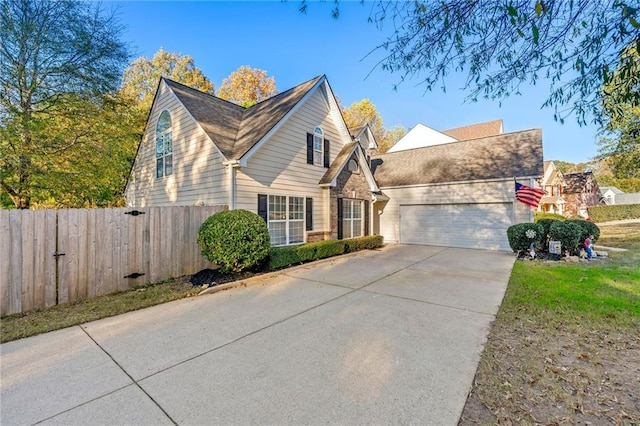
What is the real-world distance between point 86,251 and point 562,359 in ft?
26.7

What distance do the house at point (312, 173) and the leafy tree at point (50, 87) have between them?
85.0 inches

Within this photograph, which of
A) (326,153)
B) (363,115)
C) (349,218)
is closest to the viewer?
(326,153)

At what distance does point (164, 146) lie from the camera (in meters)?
11.5

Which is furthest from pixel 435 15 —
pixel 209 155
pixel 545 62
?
pixel 209 155

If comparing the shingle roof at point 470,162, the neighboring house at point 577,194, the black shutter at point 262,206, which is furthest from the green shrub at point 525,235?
the neighboring house at point 577,194

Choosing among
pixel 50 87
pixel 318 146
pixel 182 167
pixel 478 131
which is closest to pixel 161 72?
pixel 50 87

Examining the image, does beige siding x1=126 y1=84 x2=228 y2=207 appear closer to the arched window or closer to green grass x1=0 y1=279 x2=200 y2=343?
the arched window

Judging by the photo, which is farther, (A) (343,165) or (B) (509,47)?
(A) (343,165)

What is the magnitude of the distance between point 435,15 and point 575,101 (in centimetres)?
209

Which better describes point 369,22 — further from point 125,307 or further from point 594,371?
point 125,307

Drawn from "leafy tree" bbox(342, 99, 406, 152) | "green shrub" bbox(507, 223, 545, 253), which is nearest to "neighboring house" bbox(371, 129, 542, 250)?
"green shrub" bbox(507, 223, 545, 253)

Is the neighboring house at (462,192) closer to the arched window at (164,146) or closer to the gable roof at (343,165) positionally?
the gable roof at (343,165)

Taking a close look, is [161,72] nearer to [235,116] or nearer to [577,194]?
[235,116]

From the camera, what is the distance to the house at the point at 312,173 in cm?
934
